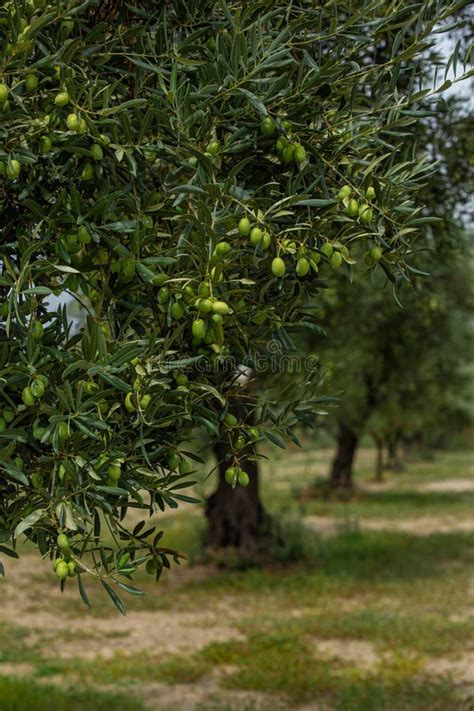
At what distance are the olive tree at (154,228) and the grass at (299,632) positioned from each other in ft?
19.7

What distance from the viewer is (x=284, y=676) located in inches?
392

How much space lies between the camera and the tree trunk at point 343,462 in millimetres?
32250

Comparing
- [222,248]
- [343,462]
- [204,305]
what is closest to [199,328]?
[204,305]

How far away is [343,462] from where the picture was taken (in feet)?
109

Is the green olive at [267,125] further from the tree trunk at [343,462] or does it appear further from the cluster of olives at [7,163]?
the tree trunk at [343,462]

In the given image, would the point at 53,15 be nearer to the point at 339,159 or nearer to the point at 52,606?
the point at 339,159

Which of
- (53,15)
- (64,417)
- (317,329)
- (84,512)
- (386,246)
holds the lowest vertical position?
(84,512)

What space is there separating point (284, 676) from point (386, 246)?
7.64 m

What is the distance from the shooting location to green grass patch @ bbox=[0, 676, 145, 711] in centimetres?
852

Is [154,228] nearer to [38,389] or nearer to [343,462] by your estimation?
[38,389]

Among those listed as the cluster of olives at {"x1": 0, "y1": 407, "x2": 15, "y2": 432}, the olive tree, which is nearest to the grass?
the olive tree

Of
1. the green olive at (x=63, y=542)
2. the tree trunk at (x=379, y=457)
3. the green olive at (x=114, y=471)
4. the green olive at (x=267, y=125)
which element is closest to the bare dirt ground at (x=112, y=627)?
the green olive at (x=63, y=542)

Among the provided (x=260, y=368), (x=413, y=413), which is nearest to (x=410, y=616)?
(x=260, y=368)

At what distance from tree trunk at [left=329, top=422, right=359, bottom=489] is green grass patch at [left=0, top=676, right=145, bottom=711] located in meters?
23.5
